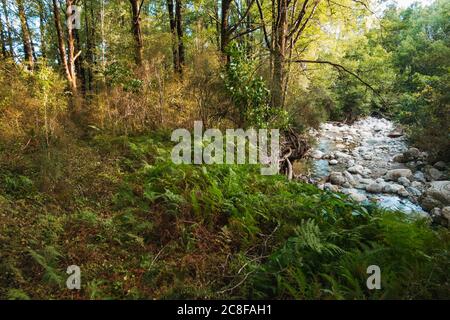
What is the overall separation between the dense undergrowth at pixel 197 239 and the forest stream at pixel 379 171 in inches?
72.2

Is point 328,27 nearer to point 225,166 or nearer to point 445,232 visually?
point 225,166

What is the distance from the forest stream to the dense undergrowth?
6.02ft

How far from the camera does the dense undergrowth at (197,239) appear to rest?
2.44m

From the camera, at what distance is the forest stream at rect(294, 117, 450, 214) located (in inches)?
279

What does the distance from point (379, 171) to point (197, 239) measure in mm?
8648

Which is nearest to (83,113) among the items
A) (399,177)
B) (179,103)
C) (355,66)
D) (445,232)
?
(179,103)

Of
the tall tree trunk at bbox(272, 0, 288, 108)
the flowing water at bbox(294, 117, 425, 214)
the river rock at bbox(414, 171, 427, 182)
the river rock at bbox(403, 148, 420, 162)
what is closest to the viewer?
the tall tree trunk at bbox(272, 0, 288, 108)

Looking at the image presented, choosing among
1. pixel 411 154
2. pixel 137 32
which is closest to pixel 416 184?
pixel 411 154

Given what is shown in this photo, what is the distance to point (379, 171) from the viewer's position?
31.7 feet

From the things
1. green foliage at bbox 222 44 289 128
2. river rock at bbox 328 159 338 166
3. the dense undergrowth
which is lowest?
river rock at bbox 328 159 338 166

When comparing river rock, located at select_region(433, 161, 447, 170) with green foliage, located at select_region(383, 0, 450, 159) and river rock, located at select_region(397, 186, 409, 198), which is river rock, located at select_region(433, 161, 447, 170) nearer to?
green foliage, located at select_region(383, 0, 450, 159)

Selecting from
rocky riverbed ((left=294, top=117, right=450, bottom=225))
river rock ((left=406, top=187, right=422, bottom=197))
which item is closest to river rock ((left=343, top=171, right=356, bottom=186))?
rocky riverbed ((left=294, top=117, right=450, bottom=225))
